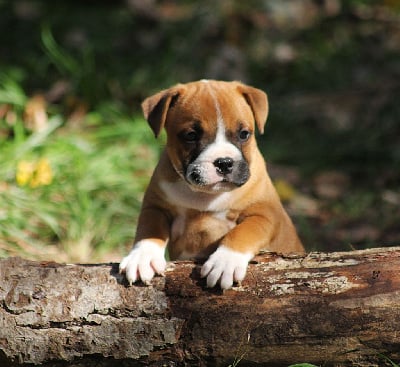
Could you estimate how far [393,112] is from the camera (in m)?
9.11

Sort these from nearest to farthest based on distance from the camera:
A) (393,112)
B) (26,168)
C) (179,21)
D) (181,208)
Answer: (181,208) → (26,168) → (393,112) → (179,21)

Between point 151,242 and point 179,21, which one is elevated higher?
point 151,242

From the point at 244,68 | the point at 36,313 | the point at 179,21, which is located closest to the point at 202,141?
the point at 36,313

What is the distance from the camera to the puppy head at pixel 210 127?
4621mm

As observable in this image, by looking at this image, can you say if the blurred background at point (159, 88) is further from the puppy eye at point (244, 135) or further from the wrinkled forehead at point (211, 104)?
the puppy eye at point (244, 135)

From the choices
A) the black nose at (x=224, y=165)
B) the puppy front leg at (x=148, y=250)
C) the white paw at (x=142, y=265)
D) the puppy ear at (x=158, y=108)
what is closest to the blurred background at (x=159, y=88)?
the puppy front leg at (x=148, y=250)

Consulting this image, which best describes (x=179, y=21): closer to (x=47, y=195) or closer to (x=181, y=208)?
(x=47, y=195)

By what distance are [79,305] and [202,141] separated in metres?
1.20

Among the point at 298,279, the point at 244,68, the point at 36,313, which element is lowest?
the point at 244,68

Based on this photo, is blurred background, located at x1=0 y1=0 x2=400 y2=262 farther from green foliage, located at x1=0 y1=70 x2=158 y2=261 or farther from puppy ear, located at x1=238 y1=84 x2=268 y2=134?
puppy ear, located at x1=238 y1=84 x2=268 y2=134

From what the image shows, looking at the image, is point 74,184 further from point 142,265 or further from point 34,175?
point 142,265

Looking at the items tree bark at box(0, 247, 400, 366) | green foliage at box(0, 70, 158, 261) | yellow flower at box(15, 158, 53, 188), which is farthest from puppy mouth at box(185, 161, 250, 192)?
yellow flower at box(15, 158, 53, 188)

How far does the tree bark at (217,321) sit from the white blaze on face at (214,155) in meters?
0.68

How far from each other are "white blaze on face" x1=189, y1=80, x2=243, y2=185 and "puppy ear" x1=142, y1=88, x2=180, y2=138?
0.40 meters
